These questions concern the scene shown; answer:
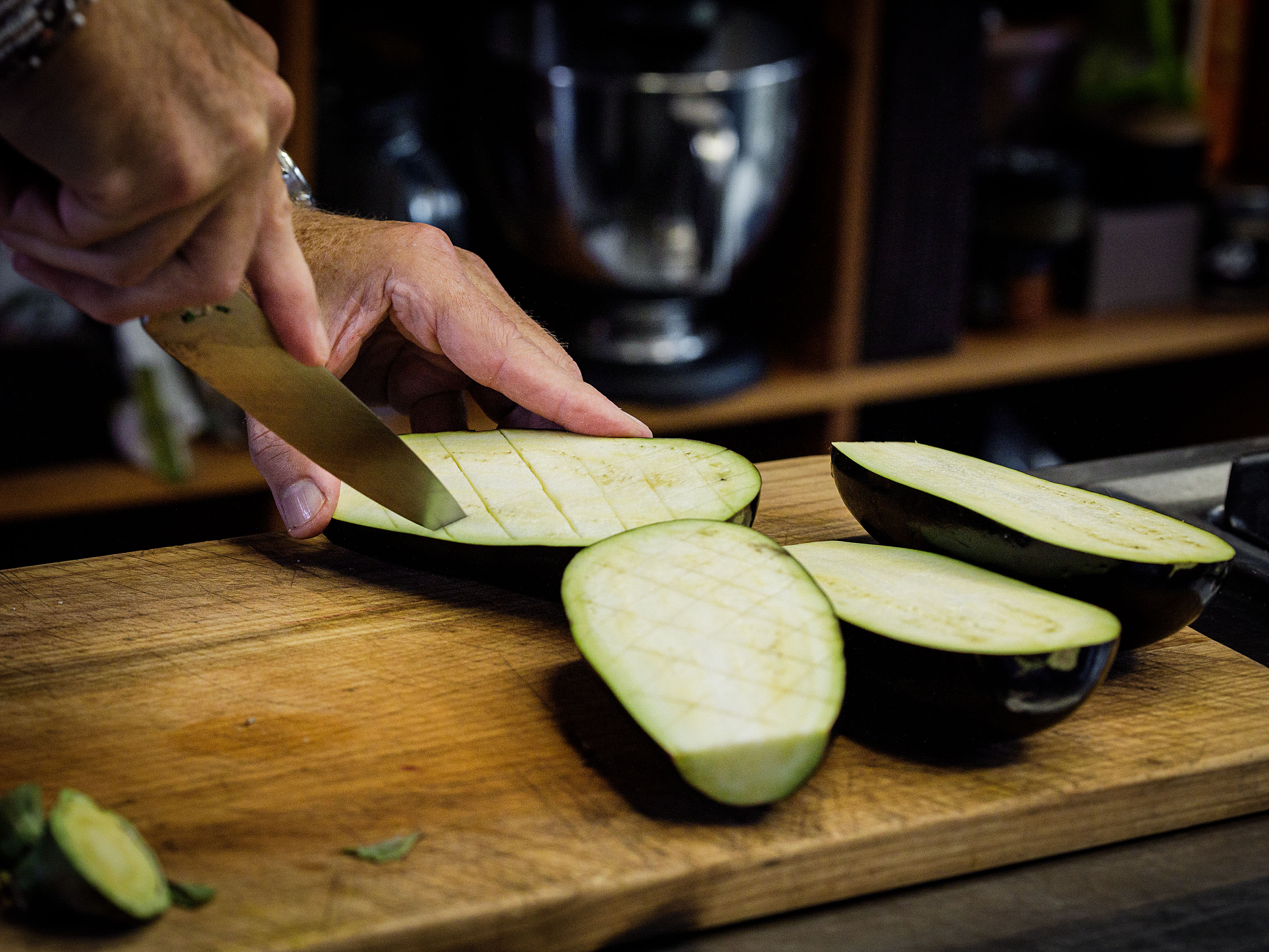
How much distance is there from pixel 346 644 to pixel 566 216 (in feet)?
3.16

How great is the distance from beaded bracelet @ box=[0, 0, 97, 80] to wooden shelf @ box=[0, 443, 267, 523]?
1.16 metres

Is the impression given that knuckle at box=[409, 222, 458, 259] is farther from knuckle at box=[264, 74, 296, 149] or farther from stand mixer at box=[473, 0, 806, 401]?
stand mixer at box=[473, 0, 806, 401]

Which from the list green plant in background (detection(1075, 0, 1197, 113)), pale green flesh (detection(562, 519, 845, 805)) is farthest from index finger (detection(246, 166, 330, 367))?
green plant in background (detection(1075, 0, 1197, 113))

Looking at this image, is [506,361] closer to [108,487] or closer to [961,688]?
[961,688]

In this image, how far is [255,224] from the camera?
71 centimetres

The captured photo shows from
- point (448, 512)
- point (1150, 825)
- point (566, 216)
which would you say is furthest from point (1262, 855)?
point (566, 216)

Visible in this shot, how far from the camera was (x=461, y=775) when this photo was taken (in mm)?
745

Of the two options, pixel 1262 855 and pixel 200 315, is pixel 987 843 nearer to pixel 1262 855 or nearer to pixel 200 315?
pixel 1262 855

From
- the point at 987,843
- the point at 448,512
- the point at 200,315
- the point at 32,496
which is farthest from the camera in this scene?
the point at 32,496

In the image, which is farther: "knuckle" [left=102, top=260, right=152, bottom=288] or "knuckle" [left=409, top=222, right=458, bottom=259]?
"knuckle" [left=409, top=222, right=458, bottom=259]

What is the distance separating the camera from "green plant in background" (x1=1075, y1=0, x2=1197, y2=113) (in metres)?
2.42

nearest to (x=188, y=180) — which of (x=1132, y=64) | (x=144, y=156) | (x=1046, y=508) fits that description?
(x=144, y=156)

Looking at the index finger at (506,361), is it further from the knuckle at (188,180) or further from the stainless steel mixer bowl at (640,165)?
the stainless steel mixer bowl at (640,165)

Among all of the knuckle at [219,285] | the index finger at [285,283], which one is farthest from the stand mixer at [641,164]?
the knuckle at [219,285]
